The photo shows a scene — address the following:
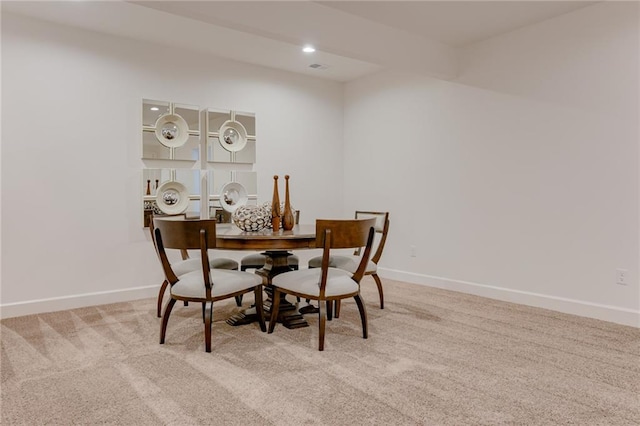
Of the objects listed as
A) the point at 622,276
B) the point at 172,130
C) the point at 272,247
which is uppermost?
the point at 172,130

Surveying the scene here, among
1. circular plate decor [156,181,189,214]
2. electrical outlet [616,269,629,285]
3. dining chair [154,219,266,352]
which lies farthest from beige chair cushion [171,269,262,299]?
electrical outlet [616,269,629,285]

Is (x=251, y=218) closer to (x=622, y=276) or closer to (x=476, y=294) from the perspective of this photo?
(x=476, y=294)

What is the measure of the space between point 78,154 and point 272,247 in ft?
7.22

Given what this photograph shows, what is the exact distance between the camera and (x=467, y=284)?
13.8 feet

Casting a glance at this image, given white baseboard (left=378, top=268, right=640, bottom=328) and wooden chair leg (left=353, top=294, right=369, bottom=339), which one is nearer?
wooden chair leg (left=353, top=294, right=369, bottom=339)

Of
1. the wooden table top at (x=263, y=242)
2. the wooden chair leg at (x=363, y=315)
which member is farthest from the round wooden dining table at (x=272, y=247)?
the wooden chair leg at (x=363, y=315)

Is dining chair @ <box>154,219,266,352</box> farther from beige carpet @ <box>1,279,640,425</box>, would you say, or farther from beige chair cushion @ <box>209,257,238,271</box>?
beige chair cushion @ <box>209,257,238,271</box>

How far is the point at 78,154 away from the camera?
3.68 meters

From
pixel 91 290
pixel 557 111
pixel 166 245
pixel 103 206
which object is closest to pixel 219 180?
pixel 103 206

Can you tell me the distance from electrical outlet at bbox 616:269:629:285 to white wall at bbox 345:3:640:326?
1.3 inches

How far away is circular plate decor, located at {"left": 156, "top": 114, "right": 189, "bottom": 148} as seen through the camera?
4.04m

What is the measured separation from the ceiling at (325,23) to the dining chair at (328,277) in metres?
1.52

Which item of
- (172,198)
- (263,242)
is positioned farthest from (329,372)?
(172,198)

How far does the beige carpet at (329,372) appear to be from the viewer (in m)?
1.85
